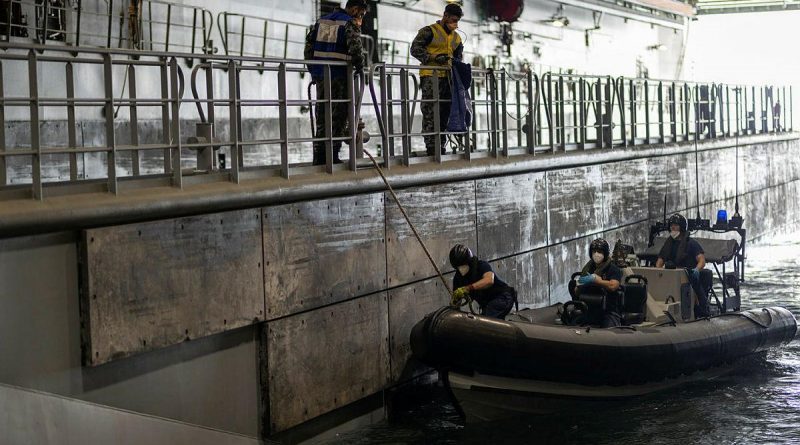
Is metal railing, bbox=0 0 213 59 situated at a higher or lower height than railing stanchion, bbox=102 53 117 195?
higher

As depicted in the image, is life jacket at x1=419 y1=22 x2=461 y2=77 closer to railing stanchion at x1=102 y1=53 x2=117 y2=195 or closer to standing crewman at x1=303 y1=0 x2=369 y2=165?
standing crewman at x1=303 y1=0 x2=369 y2=165

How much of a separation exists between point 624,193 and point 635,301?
589cm

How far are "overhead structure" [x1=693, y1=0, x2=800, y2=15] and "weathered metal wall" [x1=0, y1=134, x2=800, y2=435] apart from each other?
81.8 feet

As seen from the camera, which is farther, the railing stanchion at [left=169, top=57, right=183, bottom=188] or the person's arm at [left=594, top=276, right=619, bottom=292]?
the person's arm at [left=594, top=276, right=619, bottom=292]

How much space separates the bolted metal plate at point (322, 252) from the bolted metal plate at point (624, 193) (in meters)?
6.67

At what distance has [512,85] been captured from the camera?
24.7 meters

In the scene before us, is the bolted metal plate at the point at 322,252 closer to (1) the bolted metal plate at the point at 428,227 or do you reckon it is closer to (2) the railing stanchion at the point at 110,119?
(1) the bolted metal plate at the point at 428,227

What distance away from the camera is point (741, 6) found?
124 feet

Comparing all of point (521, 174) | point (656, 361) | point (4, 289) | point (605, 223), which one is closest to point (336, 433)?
point (656, 361)

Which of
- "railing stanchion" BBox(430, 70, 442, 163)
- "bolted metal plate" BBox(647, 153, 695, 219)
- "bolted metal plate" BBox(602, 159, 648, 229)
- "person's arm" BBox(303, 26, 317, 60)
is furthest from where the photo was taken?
"bolted metal plate" BBox(647, 153, 695, 219)

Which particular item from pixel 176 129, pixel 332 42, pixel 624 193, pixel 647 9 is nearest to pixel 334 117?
pixel 332 42

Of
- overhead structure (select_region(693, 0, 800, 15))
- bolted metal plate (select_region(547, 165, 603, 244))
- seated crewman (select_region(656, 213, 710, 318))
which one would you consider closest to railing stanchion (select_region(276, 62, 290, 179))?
seated crewman (select_region(656, 213, 710, 318))

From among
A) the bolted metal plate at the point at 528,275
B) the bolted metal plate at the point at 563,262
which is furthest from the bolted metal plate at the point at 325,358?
the bolted metal plate at the point at 563,262

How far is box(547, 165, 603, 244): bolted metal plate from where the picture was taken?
15.4 meters
